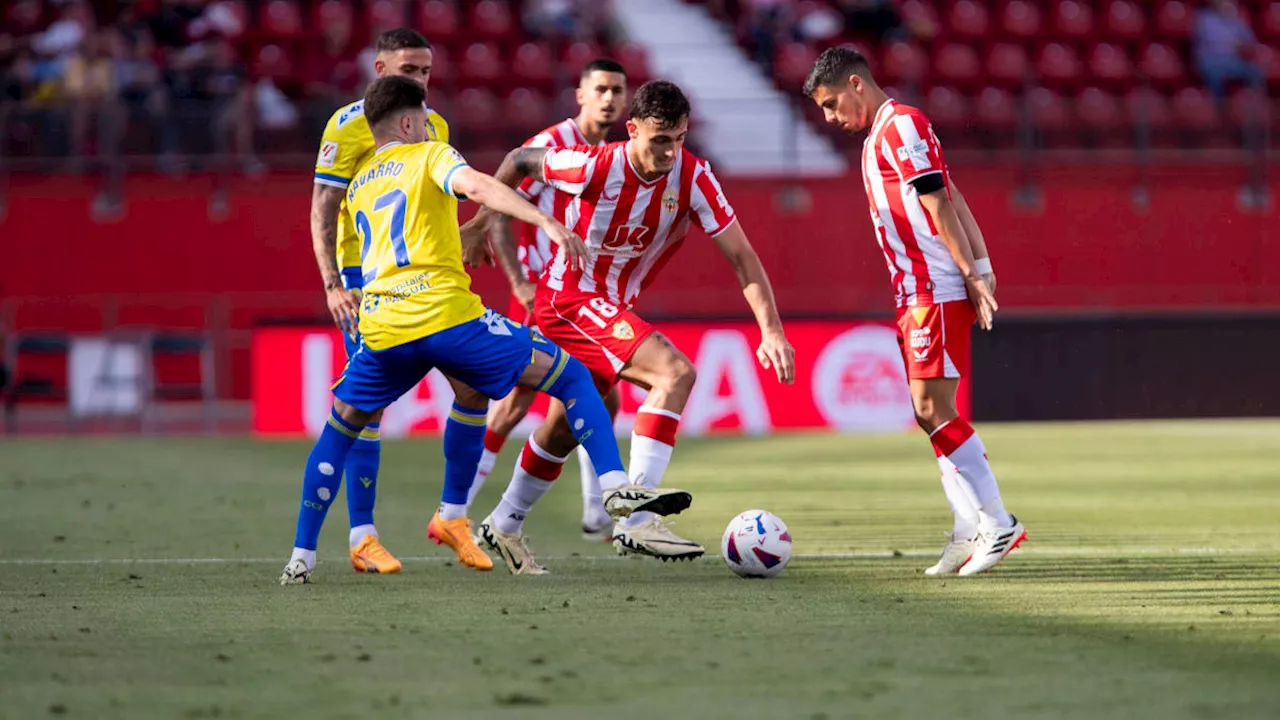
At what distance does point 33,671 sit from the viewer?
4.87 m

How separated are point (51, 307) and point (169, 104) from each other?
2.54m

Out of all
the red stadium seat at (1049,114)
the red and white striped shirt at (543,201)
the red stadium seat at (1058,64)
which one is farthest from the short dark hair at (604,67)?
the red stadium seat at (1058,64)

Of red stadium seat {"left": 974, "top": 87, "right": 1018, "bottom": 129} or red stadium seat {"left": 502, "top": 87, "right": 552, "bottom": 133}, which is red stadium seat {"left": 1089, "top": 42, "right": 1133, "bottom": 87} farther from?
red stadium seat {"left": 502, "top": 87, "right": 552, "bottom": 133}

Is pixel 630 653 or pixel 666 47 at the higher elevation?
pixel 666 47

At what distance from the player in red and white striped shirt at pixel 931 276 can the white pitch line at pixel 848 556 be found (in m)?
0.59

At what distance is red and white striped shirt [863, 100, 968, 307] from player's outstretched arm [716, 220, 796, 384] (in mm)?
500

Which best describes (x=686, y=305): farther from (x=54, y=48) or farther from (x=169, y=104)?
(x=54, y=48)

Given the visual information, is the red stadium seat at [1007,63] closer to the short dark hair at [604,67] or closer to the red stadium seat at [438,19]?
the red stadium seat at [438,19]

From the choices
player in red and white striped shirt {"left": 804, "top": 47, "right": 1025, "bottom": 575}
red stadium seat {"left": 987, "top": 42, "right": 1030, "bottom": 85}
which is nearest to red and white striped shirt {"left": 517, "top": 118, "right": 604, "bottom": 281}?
player in red and white striped shirt {"left": 804, "top": 47, "right": 1025, "bottom": 575}

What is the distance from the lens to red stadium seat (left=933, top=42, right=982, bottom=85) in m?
21.6

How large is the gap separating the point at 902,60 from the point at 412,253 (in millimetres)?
15531

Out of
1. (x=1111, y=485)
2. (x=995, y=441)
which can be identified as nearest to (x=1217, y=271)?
(x=995, y=441)

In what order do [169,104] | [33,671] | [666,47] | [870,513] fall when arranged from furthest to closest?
[666,47] < [169,104] < [870,513] < [33,671]

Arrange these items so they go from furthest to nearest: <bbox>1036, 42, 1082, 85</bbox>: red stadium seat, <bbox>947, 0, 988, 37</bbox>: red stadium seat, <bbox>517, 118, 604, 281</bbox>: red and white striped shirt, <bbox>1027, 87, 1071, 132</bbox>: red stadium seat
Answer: <bbox>947, 0, 988, 37</bbox>: red stadium seat, <bbox>1036, 42, 1082, 85</bbox>: red stadium seat, <bbox>1027, 87, 1071, 132</bbox>: red stadium seat, <bbox>517, 118, 604, 281</bbox>: red and white striped shirt
